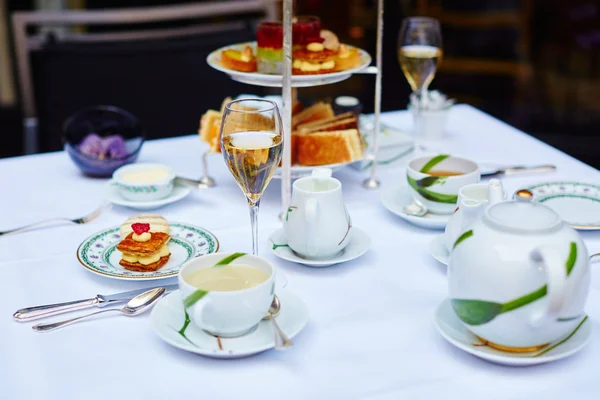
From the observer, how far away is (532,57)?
4484mm

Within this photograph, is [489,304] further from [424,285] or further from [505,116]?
[505,116]

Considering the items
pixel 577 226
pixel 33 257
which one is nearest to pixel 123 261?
pixel 33 257

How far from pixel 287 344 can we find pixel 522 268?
0.25m

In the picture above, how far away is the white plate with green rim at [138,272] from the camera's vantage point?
997 millimetres

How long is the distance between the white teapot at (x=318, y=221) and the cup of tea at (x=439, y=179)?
192 millimetres

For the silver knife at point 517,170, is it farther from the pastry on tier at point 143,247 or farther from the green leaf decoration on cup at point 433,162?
the pastry on tier at point 143,247

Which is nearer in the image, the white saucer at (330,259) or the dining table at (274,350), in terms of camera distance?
the dining table at (274,350)

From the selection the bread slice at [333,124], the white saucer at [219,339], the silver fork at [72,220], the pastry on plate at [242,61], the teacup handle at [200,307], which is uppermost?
the pastry on plate at [242,61]

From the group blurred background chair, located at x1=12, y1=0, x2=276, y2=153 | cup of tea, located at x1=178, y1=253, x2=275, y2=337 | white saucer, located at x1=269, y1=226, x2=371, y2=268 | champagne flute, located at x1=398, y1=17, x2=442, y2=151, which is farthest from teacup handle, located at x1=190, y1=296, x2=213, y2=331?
blurred background chair, located at x1=12, y1=0, x2=276, y2=153

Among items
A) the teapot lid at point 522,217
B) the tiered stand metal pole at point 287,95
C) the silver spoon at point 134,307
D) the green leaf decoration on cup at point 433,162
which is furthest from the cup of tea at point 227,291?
the green leaf decoration on cup at point 433,162

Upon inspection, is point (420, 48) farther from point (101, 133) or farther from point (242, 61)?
point (101, 133)

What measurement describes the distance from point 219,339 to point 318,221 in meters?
0.24

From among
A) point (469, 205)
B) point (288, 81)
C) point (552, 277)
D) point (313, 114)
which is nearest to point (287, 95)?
point (288, 81)

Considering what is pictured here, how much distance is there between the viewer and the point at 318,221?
3.31 ft
